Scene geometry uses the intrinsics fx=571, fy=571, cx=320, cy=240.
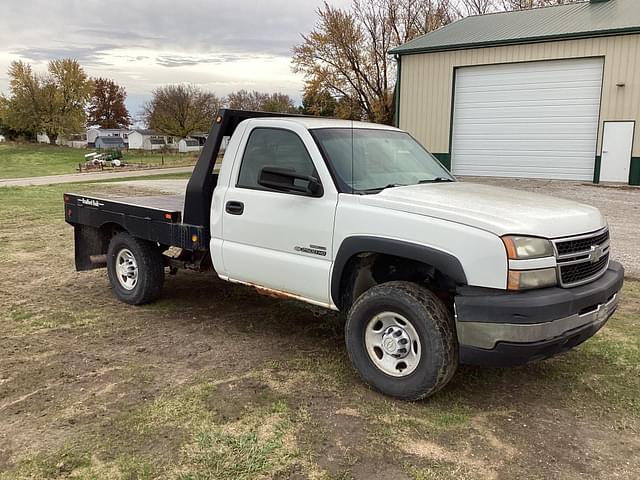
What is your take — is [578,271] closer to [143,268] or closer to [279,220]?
[279,220]

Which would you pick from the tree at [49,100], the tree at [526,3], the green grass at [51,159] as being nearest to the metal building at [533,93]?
the tree at [526,3]

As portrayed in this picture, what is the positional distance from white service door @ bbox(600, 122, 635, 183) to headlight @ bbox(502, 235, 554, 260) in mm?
18611

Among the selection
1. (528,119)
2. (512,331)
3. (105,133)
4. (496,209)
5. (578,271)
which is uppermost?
(105,133)

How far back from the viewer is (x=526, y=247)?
11.3 ft

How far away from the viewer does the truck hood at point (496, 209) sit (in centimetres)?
354

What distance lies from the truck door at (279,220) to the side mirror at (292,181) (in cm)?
5

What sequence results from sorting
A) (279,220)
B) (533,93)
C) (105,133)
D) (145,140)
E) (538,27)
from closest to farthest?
1. (279,220)
2. (533,93)
3. (538,27)
4. (145,140)
5. (105,133)

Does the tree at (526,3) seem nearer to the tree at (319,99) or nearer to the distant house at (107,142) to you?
the tree at (319,99)

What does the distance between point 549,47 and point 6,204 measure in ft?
60.2

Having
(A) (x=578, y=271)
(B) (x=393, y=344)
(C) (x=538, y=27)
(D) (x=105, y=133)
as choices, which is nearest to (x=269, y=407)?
(B) (x=393, y=344)

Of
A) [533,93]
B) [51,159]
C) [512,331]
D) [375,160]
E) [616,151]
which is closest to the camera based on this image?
[512,331]

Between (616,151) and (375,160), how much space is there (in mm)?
18007

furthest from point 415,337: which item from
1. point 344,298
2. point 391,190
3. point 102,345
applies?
point 102,345

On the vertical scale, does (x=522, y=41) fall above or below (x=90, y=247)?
above
